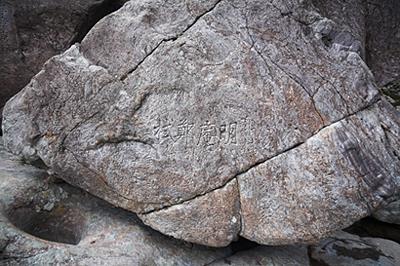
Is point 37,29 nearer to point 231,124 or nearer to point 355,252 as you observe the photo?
point 231,124

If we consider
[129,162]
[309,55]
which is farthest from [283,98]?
[129,162]

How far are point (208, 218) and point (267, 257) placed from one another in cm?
111

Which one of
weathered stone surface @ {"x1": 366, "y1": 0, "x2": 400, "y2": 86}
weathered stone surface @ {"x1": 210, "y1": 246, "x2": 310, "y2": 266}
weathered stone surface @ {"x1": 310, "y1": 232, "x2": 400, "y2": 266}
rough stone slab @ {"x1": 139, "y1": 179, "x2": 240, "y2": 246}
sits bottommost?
weathered stone surface @ {"x1": 310, "y1": 232, "x2": 400, "y2": 266}

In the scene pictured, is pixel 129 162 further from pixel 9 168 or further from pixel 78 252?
pixel 9 168

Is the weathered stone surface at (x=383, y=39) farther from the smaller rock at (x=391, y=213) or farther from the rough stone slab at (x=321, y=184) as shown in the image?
the rough stone slab at (x=321, y=184)

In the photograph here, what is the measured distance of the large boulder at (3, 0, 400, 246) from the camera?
12.9 feet

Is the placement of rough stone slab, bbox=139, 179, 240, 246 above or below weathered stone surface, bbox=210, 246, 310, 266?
above

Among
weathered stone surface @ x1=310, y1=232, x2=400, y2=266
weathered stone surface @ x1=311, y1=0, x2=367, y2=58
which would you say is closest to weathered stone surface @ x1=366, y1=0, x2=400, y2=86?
weathered stone surface @ x1=311, y1=0, x2=367, y2=58

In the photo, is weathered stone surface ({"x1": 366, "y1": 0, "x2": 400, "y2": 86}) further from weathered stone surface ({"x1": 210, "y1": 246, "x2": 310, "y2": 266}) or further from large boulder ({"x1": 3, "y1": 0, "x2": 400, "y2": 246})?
weathered stone surface ({"x1": 210, "y1": 246, "x2": 310, "y2": 266})

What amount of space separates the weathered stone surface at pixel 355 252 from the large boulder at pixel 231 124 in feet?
5.17

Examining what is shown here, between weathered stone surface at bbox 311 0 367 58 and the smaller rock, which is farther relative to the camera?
the smaller rock

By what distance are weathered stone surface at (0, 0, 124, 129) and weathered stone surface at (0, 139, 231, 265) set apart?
1.75 metres

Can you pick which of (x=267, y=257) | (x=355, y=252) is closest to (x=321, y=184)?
(x=267, y=257)

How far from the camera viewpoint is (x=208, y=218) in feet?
13.3
